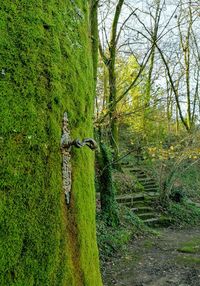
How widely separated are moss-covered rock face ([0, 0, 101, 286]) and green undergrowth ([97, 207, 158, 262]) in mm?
5966

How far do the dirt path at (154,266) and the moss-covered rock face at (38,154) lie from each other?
4.80 metres

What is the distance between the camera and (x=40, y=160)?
0.96 metres

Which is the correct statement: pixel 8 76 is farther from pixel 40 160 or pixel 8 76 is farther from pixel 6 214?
pixel 6 214

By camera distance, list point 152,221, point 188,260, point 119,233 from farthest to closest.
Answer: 1. point 152,221
2. point 119,233
3. point 188,260

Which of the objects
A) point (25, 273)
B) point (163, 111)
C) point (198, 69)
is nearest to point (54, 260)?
point (25, 273)

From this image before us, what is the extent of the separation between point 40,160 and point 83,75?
0.49 meters

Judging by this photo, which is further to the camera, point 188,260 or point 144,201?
point 144,201

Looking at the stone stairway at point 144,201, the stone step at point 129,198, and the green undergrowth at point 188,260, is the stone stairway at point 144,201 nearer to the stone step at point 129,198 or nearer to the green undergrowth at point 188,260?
the stone step at point 129,198

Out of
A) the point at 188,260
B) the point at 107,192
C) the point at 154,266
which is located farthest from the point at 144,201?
the point at 154,266

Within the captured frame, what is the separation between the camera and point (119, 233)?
26.4ft

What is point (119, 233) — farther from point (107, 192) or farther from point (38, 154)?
point (38, 154)

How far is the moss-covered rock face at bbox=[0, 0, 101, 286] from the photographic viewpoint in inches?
34.4

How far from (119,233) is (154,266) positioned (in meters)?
1.75

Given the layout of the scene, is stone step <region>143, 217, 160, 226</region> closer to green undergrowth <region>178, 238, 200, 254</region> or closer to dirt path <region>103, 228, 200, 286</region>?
dirt path <region>103, 228, 200, 286</region>
